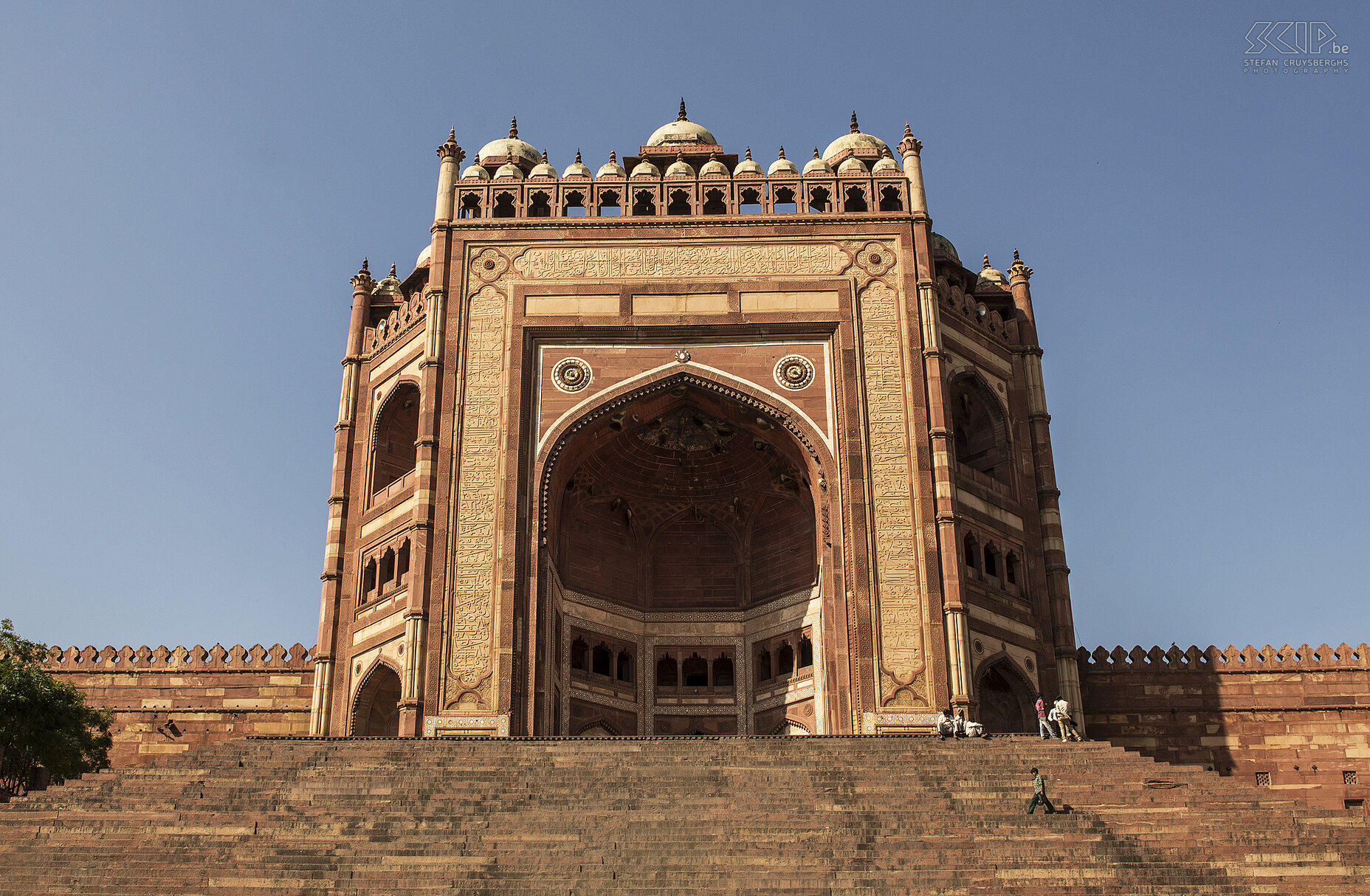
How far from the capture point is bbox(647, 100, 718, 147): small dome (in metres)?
34.1

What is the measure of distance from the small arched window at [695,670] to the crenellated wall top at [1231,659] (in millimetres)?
7279

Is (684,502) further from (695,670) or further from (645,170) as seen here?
(645,170)

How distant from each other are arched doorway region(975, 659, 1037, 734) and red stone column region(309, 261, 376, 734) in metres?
12.2

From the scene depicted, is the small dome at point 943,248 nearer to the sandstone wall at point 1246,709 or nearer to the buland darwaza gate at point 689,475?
the buland darwaza gate at point 689,475

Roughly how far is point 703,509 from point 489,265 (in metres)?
6.71

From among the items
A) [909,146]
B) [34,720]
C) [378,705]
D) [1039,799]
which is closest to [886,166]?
[909,146]

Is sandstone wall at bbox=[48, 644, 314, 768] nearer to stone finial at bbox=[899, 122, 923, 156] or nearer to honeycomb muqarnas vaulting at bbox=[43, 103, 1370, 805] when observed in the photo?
honeycomb muqarnas vaulting at bbox=[43, 103, 1370, 805]

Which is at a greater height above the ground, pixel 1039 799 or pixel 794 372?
pixel 794 372

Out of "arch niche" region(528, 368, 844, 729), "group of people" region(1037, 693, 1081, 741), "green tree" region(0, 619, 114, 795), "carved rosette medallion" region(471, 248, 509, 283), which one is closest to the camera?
"group of people" region(1037, 693, 1081, 741)

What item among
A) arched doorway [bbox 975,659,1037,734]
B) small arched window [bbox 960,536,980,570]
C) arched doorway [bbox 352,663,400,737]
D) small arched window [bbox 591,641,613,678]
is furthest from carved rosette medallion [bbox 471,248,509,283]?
arched doorway [bbox 975,659,1037,734]

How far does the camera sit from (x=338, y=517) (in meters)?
30.5

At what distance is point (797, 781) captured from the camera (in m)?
19.4

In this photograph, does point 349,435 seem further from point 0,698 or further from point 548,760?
point 548,760

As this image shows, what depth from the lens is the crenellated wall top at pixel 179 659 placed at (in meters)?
30.2
